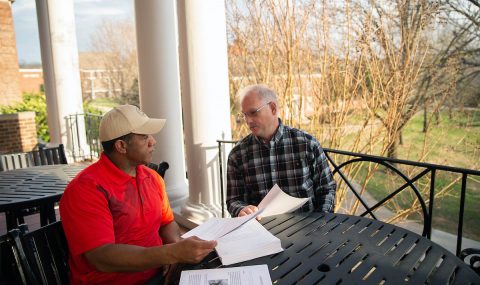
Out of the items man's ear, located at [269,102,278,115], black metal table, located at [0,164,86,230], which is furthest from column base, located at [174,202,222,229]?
man's ear, located at [269,102,278,115]

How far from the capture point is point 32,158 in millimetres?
3682

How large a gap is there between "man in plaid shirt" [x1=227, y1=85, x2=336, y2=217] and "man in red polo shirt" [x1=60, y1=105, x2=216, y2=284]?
57 centimetres

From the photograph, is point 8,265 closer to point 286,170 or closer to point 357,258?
point 357,258

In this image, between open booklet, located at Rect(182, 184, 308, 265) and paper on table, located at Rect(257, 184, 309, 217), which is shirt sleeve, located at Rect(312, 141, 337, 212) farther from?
open booklet, located at Rect(182, 184, 308, 265)

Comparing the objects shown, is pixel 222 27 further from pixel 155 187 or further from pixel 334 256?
pixel 334 256

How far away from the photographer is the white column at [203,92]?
307 cm

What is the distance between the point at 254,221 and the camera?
1617 millimetres

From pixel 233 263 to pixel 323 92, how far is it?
Result: 3.45 metres

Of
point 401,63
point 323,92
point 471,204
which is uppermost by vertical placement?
point 401,63

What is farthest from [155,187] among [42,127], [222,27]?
[42,127]

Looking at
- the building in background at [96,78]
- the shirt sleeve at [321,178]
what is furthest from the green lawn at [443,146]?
the building in background at [96,78]

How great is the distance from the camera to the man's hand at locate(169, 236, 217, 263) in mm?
1204

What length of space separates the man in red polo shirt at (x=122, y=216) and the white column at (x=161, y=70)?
6.38ft

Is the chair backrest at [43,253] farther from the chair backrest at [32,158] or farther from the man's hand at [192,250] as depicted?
the chair backrest at [32,158]
